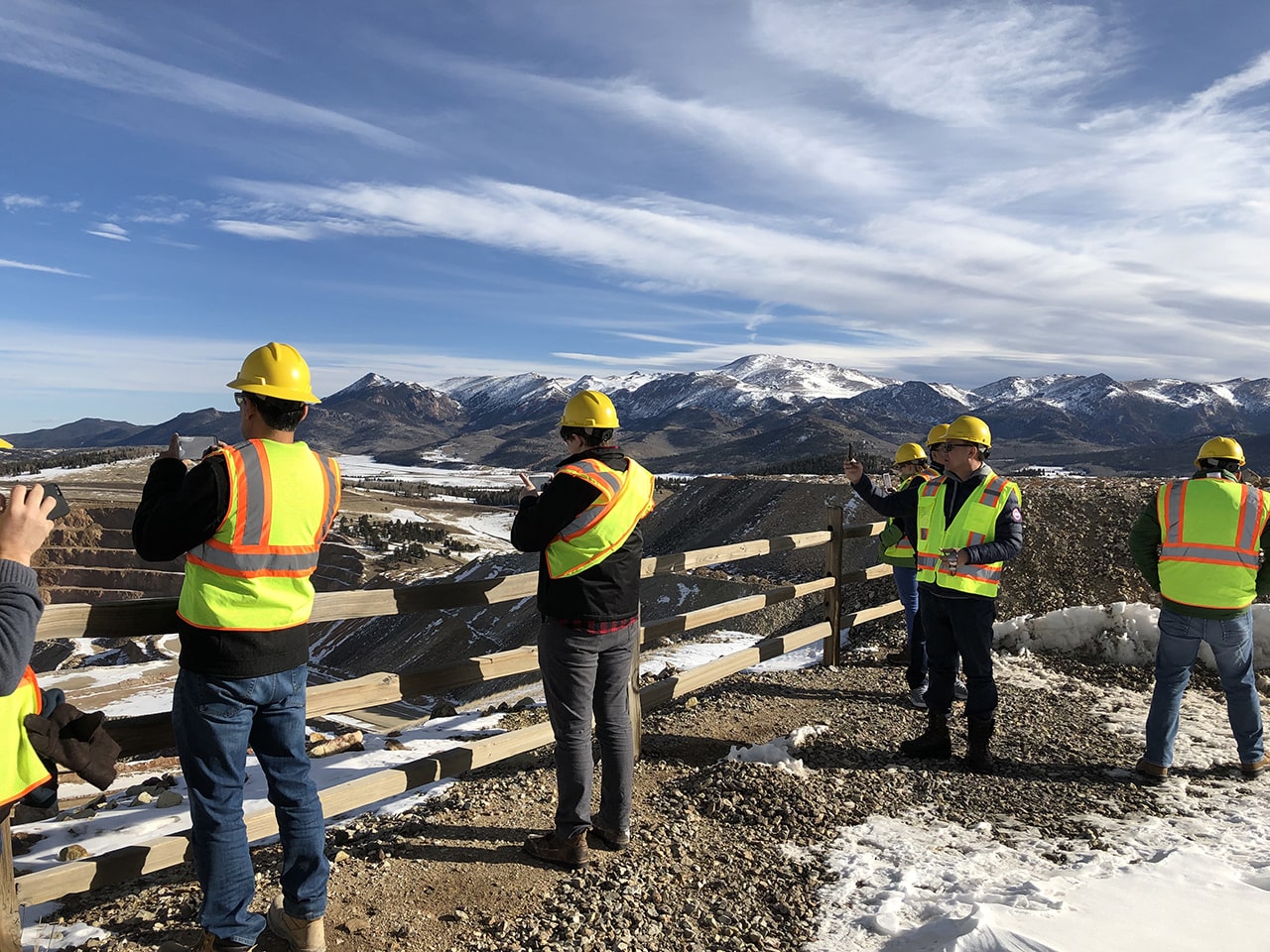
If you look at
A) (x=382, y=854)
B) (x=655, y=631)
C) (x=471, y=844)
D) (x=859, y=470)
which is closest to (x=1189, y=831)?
(x=859, y=470)

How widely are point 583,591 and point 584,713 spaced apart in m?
0.68

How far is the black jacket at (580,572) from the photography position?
3.79 meters

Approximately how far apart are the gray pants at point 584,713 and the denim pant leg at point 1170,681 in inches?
150

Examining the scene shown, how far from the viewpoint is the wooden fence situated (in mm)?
3234

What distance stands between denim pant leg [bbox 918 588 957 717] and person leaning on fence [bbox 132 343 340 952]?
4352 mm

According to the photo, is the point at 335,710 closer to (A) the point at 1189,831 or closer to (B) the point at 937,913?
(B) the point at 937,913

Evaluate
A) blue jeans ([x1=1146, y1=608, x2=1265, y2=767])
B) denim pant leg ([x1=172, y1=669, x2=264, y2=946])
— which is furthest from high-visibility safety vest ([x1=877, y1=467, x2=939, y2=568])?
denim pant leg ([x1=172, y1=669, x2=264, y2=946])

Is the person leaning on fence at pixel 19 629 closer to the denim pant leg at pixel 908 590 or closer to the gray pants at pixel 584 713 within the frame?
the gray pants at pixel 584 713

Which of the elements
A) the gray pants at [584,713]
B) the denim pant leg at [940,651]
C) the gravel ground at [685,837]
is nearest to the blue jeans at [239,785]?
the gravel ground at [685,837]

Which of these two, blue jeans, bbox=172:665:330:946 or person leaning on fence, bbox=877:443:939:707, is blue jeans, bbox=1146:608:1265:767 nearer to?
person leaning on fence, bbox=877:443:939:707

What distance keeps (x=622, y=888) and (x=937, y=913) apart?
149 centimetres

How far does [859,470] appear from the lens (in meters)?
6.27

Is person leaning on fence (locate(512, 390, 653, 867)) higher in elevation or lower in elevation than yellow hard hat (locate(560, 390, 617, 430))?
lower

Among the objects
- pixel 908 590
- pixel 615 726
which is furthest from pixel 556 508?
pixel 908 590
